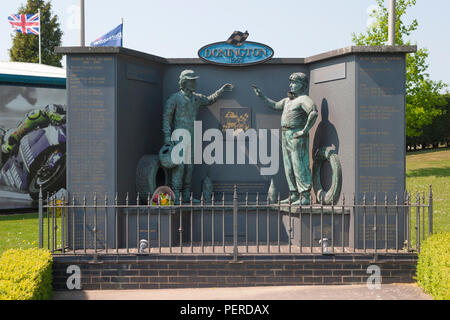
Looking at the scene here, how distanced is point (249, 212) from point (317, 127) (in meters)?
2.19

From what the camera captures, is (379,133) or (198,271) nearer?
(198,271)

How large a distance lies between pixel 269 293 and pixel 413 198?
949 centimetres

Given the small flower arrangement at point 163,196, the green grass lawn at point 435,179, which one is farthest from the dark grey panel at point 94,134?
the green grass lawn at point 435,179

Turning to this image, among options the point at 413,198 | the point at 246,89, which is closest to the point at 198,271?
the point at 246,89

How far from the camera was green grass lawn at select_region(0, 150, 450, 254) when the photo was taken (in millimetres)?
11062

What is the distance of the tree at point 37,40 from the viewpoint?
109ft

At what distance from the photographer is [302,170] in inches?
341

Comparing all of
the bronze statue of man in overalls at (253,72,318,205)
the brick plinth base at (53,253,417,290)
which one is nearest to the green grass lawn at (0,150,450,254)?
the brick plinth base at (53,253,417,290)

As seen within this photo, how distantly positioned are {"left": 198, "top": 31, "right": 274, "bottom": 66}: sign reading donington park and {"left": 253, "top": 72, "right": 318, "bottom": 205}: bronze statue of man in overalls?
2.98 ft

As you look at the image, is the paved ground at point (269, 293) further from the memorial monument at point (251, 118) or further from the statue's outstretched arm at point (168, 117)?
the statue's outstretched arm at point (168, 117)

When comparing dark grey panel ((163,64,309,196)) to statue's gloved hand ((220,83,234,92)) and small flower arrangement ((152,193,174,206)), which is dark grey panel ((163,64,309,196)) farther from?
small flower arrangement ((152,193,174,206))

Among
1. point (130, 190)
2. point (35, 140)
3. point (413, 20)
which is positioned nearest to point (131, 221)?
point (130, 190)

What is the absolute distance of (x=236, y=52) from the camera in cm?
940

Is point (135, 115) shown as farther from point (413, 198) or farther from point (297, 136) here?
point (413, 198)
